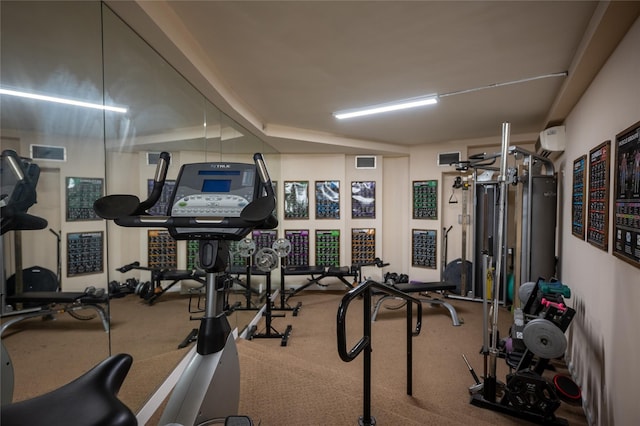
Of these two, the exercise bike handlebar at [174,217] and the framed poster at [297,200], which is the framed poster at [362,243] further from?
the exercise bike handlebar at [174,217]

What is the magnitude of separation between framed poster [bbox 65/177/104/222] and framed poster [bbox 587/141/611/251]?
317 centimetres

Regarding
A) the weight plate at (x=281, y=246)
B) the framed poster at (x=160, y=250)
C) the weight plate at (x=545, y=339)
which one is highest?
the framed poster at (x=160, y=250)

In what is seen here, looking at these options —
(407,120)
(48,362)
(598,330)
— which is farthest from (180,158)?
(598,330)

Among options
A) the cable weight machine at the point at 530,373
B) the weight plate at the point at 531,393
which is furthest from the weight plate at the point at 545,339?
the weight plate at the point at 531,393

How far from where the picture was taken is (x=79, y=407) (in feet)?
2.48

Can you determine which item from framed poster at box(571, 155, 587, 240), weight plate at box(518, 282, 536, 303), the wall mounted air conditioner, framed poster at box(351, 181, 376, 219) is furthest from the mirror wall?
the wall mounted air conditioner

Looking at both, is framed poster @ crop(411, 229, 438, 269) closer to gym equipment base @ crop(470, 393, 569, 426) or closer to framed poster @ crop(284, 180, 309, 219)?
framed poster @ crop(284, 180, 309, 219)

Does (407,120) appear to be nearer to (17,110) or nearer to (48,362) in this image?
(17,110)

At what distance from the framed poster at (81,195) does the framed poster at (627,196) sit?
287cm

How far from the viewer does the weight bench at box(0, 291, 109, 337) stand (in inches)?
49.3

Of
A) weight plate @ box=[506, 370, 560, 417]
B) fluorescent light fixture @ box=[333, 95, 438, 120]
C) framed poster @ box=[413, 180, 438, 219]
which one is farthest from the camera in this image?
framed poster @ box=[413, 180, 438, 219]

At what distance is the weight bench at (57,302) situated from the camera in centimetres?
125

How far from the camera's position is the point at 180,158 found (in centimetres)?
247

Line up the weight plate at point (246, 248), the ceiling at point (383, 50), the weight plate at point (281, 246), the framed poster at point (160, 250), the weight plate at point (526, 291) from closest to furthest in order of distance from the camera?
the ceiling at point (383, 50) → the framed poster at point (160, 250) → the weight plate at point (526, 291) → the weight plate at point (246, 248) → the weight plate at point (281, 246)
